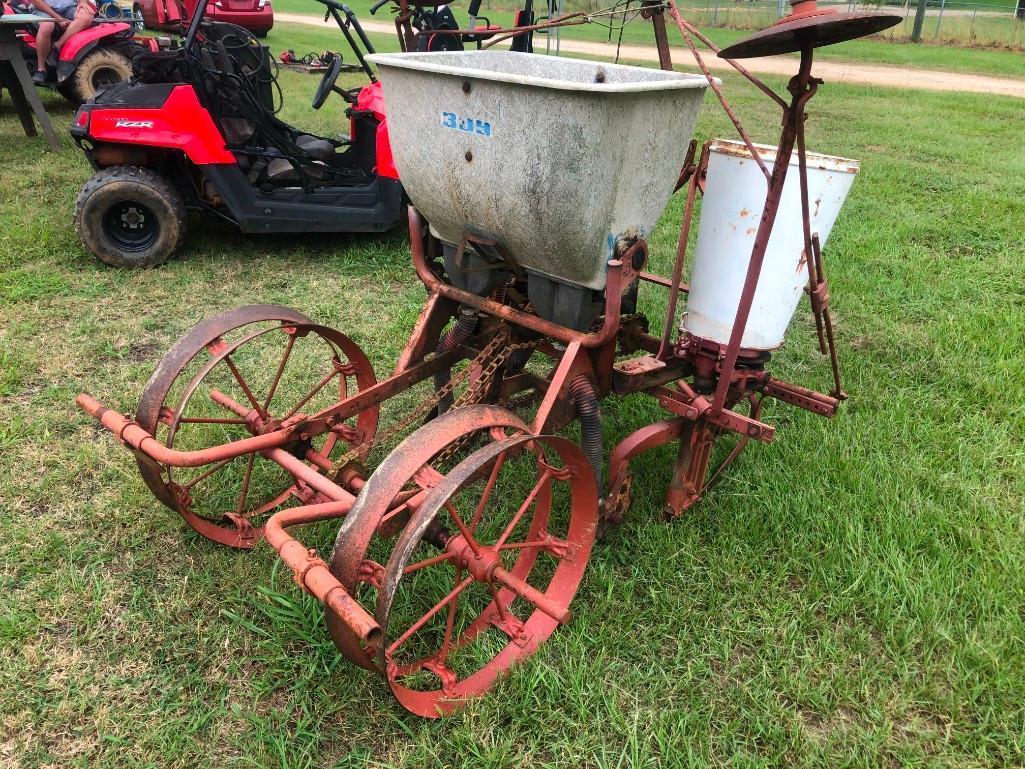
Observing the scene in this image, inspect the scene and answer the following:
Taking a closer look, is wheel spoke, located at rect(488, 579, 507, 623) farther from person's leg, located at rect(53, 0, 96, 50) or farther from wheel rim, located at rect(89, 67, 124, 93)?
person's leg, located at rect(53, 0, 96, 50)

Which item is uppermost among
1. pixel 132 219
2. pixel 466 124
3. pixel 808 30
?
pixel 808 30

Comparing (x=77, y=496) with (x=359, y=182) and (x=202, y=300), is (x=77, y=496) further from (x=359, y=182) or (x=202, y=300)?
(x=359, y=182)

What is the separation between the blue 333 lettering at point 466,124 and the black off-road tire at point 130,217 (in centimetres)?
304

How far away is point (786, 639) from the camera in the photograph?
7.56 feet

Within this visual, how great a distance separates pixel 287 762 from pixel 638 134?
185 cm

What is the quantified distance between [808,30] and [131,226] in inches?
165

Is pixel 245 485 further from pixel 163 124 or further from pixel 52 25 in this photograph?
pixel 52 25

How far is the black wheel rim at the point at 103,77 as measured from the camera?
790cm

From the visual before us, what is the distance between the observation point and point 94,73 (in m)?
7.85

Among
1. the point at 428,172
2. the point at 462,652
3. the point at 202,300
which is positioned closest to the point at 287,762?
the point at 462,652

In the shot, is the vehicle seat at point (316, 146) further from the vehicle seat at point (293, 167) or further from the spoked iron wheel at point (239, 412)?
the spoked iron wheel at point (239, 412)

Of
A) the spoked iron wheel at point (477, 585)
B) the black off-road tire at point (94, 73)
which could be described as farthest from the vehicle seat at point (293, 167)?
the black off-road tire at point (94, 73)

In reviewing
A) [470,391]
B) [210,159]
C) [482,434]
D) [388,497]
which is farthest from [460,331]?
[210,159]

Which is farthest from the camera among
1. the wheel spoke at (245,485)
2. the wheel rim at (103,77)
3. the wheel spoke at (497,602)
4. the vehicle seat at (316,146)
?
the wheel rim at (103,77)
